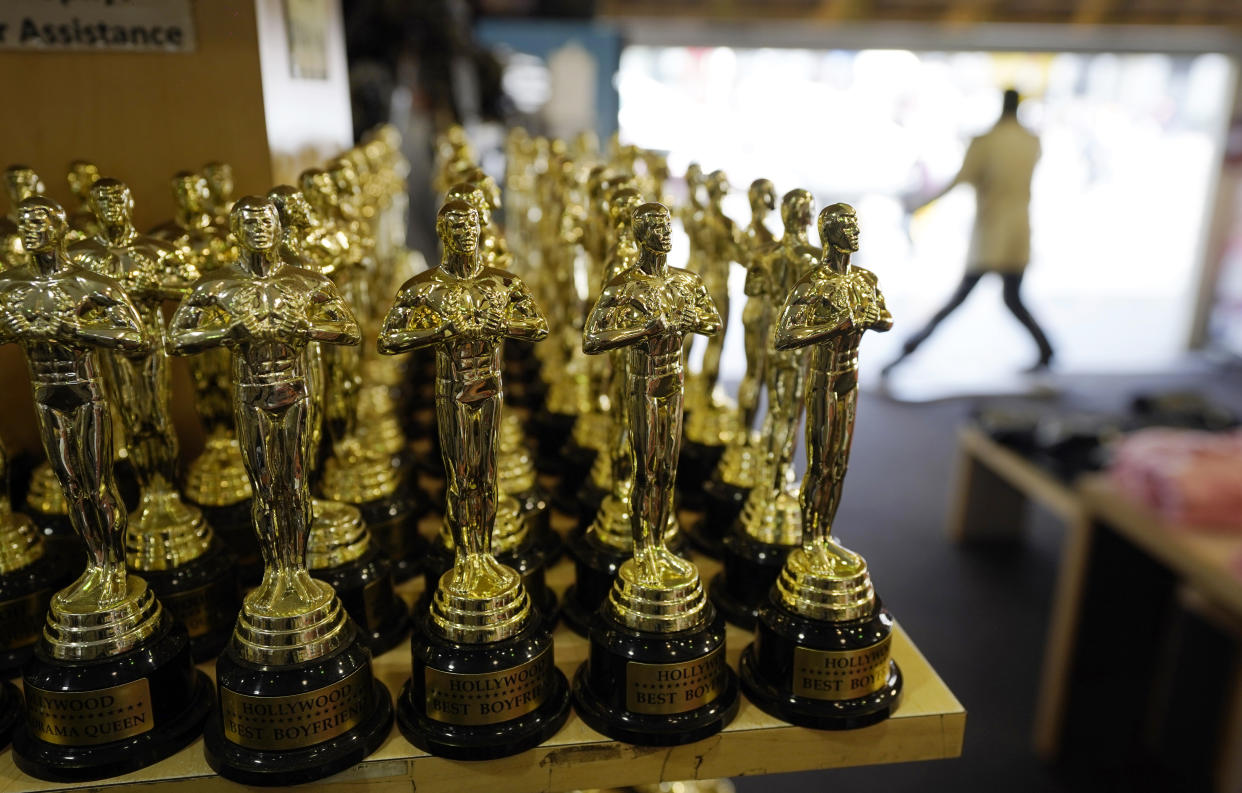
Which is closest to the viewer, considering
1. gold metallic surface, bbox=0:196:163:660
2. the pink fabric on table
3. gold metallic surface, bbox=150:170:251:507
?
gold metallic surface, bbox=0:196:163:660

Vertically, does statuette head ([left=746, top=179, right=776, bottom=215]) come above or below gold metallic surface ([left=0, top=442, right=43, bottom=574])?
above

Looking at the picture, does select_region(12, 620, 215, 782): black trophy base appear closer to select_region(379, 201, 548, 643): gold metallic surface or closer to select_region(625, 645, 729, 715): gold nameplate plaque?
select_region(379, 201, 548, 643): gold metallic surface

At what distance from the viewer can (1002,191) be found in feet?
7.82

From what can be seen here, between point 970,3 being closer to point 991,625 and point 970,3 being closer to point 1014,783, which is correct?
point 991,625

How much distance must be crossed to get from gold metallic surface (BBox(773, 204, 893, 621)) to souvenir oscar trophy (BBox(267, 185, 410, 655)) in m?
0.36

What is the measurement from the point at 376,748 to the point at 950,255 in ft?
11.6

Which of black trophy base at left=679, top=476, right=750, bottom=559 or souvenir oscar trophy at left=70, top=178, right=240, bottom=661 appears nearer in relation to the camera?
souvenir oscar trophy at left=70, top=178, right=240, bottom=661

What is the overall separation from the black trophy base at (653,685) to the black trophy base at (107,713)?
0.32 metres

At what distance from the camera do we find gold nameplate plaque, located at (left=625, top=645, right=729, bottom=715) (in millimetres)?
765

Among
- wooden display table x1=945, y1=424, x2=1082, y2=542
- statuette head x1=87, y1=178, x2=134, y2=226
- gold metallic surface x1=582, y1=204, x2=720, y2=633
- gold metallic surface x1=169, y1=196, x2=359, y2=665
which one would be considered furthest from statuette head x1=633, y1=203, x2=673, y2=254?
wooden display table x1=945, y1=424, x2=1082, y2=542

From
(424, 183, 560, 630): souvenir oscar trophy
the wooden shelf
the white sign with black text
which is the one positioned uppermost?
the white sign with black text

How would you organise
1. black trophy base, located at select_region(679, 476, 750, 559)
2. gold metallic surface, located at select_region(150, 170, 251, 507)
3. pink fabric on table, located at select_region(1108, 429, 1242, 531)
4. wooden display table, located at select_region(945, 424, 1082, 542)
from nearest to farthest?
1. gold metallic surface, located at select_region(150, 170, 251, 507)
2. black trophy base, located at select_region(679, 476, 750, 559)
3. pink fabric on table, located at select_region(1108, 429, 1242, 531)
4. wooden display table, located at select_region(945, 424, 1082, 542)

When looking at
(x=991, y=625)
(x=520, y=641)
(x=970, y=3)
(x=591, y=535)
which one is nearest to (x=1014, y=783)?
(x=991, y=625)

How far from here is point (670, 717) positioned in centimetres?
77
